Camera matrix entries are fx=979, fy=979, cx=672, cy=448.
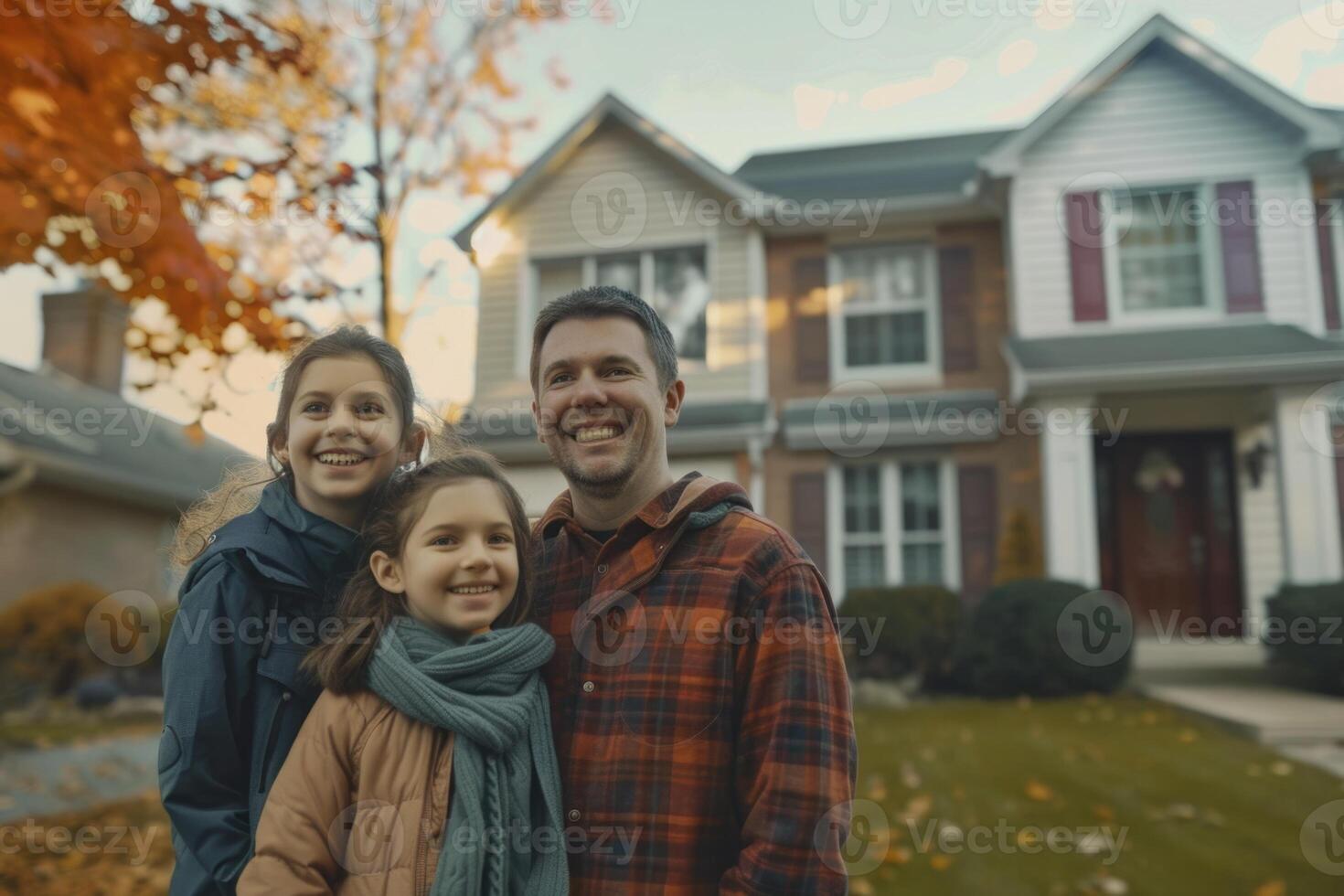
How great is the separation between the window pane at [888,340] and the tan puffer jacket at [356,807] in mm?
12062

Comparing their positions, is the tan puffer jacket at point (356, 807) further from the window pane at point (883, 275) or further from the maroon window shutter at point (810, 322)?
the window pane at point (883, 275)

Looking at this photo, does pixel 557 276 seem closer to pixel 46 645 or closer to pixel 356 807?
pixel 46 645

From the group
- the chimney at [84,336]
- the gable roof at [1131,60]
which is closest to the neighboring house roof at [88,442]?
the chimney at [84,336]

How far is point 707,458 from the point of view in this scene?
42.3 feet

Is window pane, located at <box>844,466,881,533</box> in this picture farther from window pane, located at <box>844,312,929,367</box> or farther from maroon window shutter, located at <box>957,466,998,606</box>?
window pane, located at <box>844,312,929,367</box>

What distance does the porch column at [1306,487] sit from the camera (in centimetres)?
1075

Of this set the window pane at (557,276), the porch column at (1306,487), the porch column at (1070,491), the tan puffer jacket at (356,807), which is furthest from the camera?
the window pane at (557,276)

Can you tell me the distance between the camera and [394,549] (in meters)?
2.09

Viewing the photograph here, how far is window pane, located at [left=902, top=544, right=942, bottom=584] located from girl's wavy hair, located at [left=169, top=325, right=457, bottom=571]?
36.0ft

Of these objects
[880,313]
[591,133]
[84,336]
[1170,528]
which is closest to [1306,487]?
[1170,528]

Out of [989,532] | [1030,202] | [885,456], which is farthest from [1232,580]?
[1030,202]

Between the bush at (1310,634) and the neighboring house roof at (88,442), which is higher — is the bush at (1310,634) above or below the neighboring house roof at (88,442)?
below

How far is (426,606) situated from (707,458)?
10901 mm

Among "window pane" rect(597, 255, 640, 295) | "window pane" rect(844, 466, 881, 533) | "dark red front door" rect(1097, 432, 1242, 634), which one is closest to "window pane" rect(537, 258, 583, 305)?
"window pane" rect(597, 255, 640, 295)
